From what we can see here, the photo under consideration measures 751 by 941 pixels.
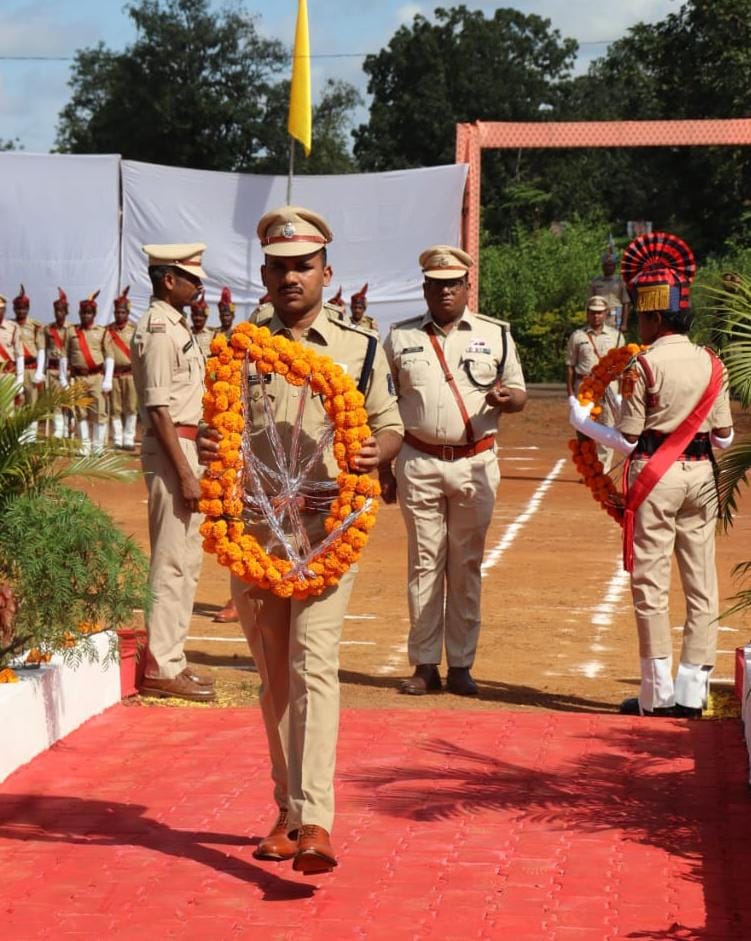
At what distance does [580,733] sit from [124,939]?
130 inches

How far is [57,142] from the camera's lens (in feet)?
222

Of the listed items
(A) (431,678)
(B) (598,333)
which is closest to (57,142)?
(B) (598,333)

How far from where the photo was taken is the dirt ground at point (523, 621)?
9617 millimetres

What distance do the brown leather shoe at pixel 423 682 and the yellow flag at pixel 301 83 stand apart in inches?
564

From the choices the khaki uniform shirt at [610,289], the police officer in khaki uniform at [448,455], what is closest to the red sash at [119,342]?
the khaki uniform shirt at [610,289]

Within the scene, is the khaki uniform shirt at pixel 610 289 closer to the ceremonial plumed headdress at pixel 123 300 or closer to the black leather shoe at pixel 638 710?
the ceremonial plumed headdress at pixel 123 300

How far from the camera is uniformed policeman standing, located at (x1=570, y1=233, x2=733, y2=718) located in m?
8.55

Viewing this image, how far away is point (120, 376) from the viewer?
25.3m

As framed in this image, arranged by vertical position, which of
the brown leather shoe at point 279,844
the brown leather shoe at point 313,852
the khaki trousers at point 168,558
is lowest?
the brown leather shoe at point 279,844

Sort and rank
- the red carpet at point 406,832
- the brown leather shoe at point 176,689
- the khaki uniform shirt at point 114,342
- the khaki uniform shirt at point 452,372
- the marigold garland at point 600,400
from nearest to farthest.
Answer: the red carpet at point 406,832 < the brown leather shoe at point 176,689 < the marigold garland at point 600,400 < the khaki uniform shirt at point 452,372 < the khaki uniform shirt at point 114,342

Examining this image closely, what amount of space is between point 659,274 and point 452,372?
1.41 metres

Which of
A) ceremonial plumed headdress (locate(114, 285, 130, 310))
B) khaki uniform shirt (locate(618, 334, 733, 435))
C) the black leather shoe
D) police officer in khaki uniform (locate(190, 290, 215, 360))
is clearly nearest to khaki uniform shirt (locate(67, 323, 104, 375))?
ceremonial plumed headdress (locate(114, 285, 130, 310))

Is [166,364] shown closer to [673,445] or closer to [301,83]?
[673,445]

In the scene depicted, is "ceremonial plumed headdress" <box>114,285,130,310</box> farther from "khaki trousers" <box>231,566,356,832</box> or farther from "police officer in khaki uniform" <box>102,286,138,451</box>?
"khaki trousers" <box>231,566,356,832</box>
